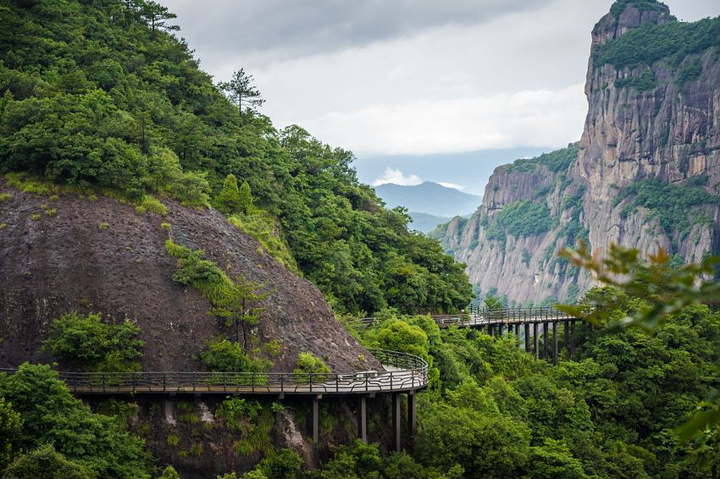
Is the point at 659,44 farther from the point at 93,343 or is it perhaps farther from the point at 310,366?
the point at 93,343

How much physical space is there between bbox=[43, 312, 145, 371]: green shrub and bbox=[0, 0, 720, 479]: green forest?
68 mm

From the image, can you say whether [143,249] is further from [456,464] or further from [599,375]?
[599,375]

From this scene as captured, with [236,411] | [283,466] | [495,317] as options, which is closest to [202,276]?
[236,411]

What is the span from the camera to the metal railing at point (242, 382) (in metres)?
27.0

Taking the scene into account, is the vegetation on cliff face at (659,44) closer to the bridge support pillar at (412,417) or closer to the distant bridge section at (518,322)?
the distant bridge section at (518,322)

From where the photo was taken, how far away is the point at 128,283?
30469mm

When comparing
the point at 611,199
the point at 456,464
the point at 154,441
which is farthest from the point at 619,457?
the point at 611,199

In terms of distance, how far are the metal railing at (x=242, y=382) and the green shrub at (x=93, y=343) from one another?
0.71 meters

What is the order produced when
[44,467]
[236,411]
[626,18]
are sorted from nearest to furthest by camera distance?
[44,467] < [236,411] < [626,18]

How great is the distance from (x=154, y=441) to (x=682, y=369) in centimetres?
3492

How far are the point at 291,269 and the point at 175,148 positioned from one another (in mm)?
9859

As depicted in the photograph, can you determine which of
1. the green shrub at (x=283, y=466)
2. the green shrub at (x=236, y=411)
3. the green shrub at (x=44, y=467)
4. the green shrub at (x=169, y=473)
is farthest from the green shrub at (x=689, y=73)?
the green shrub at (x=44, y=467)

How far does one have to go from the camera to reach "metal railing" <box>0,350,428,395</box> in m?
27.0

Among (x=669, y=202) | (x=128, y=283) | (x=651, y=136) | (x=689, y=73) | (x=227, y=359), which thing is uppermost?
(x=689, y=73)
